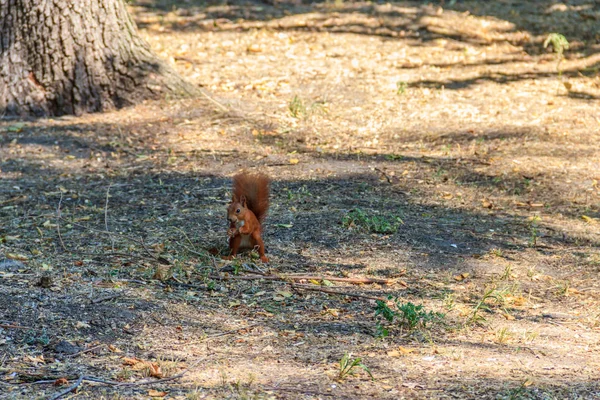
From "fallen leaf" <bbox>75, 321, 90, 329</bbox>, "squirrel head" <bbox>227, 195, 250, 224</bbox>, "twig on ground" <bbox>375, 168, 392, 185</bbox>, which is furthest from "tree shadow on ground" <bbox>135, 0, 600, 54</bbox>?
"fallen leaf" <bbox>75, 321, 90, 329</bbox>

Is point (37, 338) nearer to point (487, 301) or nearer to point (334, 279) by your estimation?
point (334, 279)

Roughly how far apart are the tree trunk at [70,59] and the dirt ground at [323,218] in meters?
0.22

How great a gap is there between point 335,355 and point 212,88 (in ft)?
16.7

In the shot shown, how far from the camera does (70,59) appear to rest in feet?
23.7

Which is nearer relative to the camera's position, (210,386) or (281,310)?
(210,386)

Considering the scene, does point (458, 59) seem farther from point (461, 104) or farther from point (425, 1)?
point (425, 1)

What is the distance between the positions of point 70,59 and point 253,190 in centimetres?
Result: 347

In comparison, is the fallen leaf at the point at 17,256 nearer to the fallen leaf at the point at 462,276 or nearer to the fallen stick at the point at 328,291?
the fallen stick at the point at 328,291

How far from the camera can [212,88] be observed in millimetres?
8086

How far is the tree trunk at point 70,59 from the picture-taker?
717 centimetres

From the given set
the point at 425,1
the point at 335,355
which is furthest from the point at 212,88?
the point at 335,355

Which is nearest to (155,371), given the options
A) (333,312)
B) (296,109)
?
(333,312)

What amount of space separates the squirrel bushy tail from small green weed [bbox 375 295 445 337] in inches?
40.7

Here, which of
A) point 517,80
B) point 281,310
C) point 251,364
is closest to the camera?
point 251,364
